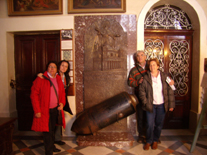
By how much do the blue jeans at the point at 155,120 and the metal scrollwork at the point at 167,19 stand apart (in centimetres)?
215

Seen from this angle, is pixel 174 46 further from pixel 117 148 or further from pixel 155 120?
pixel 117 148

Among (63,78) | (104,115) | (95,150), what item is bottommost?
(95,150)

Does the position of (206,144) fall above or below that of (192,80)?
below

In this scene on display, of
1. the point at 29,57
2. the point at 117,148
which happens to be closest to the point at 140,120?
the point at 117,148

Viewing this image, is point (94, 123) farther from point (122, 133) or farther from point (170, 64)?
point (170, 64)

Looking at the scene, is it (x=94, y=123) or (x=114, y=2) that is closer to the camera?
(x=94, y=123)

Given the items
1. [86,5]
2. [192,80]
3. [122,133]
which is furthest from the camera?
[192,80]

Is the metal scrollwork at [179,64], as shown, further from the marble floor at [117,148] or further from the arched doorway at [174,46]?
the marble floor at [117,148]

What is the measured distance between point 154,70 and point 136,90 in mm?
664

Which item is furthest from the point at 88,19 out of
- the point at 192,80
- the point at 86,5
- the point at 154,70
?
the point at 192,80

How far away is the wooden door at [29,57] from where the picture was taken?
3.81 meters

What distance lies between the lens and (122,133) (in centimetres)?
319

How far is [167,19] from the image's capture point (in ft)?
12.5

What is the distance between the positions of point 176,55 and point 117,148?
8.98 feet
